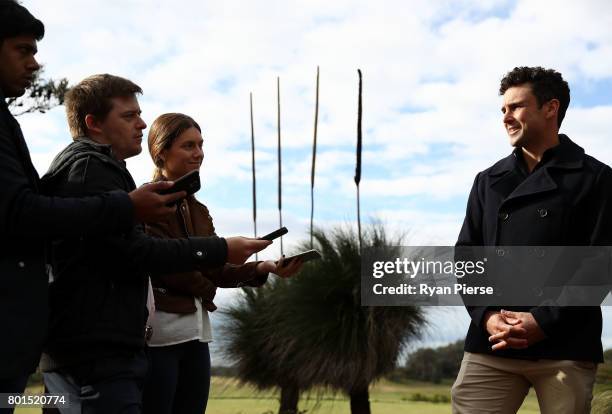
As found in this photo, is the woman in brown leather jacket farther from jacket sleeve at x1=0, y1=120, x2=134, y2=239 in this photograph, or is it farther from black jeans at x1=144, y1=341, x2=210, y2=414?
jacket sleeve at x1=0, y1=120, x2=134, y2=239

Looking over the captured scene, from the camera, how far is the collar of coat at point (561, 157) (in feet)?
9.50

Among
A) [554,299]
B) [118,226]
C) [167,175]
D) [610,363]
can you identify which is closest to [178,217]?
[167,175]

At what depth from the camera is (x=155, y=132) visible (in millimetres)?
2867

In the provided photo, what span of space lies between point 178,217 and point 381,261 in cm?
413

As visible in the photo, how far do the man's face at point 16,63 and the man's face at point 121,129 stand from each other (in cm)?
26

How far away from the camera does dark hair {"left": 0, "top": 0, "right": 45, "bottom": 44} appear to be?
6.40 ft

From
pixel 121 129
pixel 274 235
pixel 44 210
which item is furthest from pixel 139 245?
pixel 274 235

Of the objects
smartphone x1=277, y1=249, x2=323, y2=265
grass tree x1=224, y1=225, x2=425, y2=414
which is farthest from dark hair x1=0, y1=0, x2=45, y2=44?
grass tree x1=224, y1=225, x2=425, y2=414

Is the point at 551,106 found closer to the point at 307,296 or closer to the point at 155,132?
the point at 155,132

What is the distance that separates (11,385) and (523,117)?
6.36ft

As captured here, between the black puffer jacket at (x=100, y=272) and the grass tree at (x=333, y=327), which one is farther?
the grass tree at (x=333, y=327)

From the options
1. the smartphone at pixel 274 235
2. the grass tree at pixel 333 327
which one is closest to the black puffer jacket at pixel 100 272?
the smartphone at pixel 274 235

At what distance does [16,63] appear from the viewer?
6.46 feet

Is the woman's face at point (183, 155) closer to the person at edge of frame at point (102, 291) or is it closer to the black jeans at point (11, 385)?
the person at edge of frame at point (102, 291)
